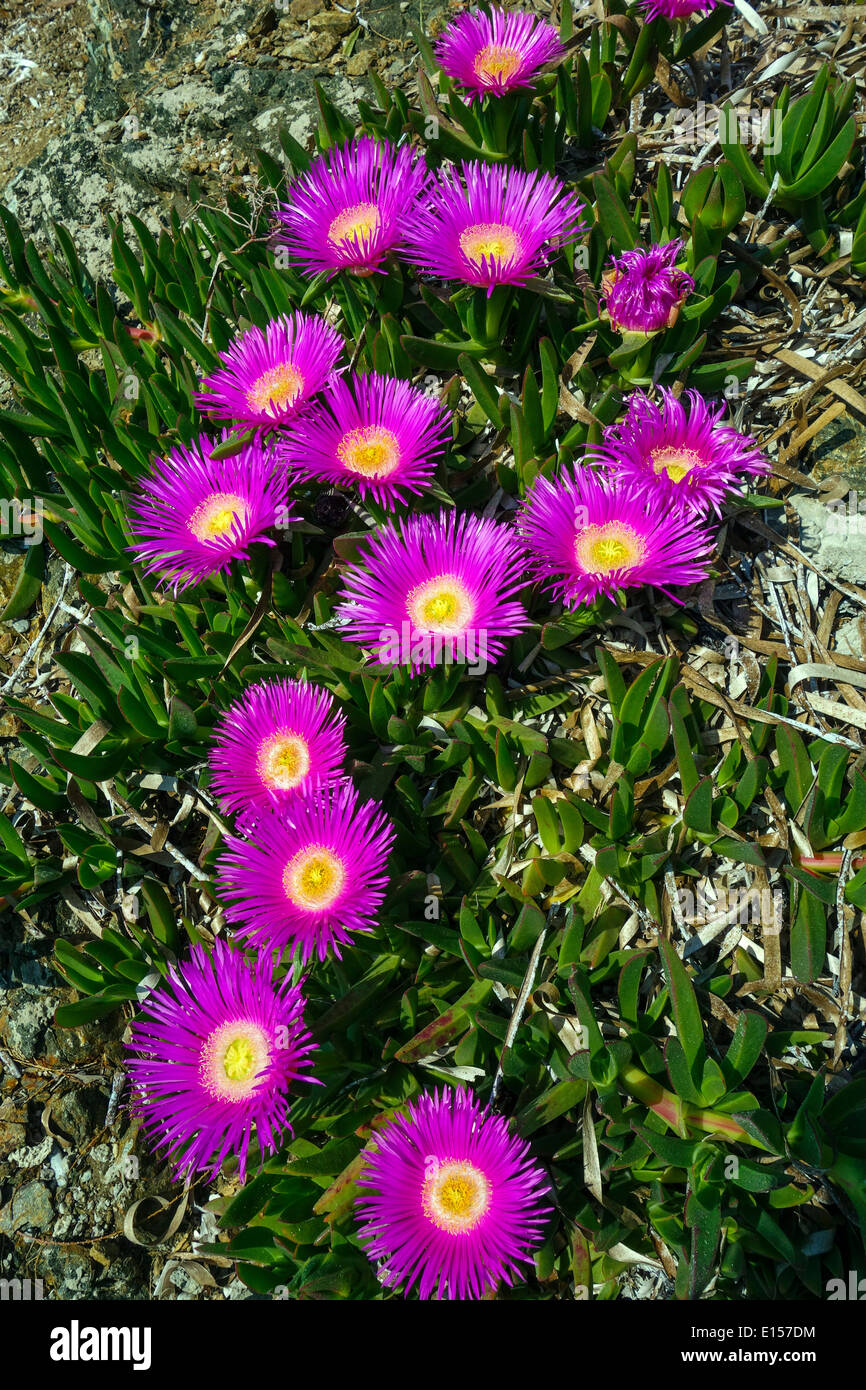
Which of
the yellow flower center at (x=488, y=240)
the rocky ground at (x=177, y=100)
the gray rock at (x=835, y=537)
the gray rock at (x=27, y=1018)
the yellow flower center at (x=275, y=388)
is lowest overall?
the gray rock at (x=27, y=1018)

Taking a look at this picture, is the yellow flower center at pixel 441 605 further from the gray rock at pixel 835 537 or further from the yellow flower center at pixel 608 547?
the gray rock at pixel 835 537

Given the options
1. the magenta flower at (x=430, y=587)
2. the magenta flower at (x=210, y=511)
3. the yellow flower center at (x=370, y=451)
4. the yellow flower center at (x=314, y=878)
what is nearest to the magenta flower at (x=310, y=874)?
the yellow flower center at (x=314, y=878)

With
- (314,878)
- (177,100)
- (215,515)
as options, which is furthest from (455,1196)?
(177,100)

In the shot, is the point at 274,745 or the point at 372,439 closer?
the point at 274,745

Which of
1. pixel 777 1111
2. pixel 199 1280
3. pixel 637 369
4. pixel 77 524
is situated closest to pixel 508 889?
pixel 777 1111

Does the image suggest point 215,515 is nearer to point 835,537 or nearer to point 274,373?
point 274,373

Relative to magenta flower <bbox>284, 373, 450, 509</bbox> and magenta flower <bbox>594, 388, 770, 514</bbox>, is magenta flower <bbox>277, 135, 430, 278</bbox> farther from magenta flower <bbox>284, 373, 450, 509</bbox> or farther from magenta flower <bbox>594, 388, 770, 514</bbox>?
magenta flower <bbox>594, 388, 770, 514</bbox>

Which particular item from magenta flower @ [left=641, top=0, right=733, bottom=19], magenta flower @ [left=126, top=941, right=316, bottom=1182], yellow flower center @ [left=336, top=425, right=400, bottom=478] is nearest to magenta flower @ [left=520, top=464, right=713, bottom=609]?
yellow flower center @ [left=336, top=425, right=400, bottom=478]
